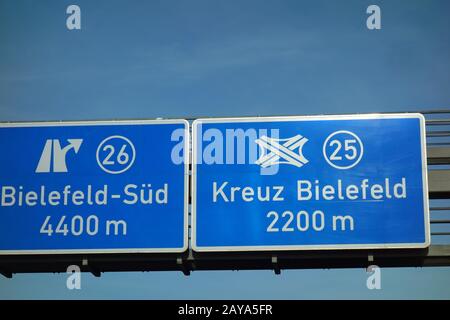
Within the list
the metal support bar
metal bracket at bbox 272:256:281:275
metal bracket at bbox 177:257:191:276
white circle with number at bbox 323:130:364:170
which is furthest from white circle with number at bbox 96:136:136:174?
the metal support bar

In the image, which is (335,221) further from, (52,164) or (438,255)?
(52,164)

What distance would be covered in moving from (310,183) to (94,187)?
12.4 ft

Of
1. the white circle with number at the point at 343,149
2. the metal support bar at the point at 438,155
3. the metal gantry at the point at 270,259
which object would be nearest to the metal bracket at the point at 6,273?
the metal gantry at the point at 270,259

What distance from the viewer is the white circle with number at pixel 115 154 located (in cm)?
1438

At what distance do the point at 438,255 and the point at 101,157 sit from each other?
6.16m

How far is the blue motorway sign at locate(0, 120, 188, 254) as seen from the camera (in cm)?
1400

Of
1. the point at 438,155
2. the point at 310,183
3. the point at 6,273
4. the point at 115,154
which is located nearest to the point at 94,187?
the point at 115,154

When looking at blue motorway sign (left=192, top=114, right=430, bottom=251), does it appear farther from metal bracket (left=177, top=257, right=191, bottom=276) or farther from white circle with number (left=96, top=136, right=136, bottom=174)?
white circle with number (left=96, top=136, right=136, bottom=174)

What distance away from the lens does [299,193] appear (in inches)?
548

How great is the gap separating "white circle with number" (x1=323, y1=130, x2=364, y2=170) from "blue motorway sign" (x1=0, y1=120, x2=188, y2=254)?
8.28 feet

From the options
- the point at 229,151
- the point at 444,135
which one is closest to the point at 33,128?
the point at 229,151

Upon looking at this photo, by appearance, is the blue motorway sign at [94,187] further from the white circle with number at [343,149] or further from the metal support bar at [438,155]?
the metal support bar at [438,155]
